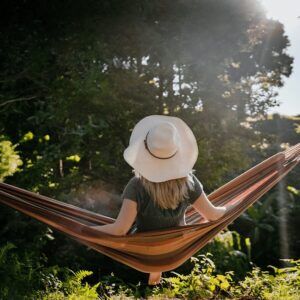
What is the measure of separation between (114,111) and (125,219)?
4.02 m

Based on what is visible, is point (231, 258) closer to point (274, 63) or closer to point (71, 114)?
point (71, 114)

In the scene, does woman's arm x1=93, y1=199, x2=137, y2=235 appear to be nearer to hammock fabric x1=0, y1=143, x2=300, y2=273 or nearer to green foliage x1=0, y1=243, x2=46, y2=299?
hammock fabric x1=0, y1=143, x2=300, y2=273

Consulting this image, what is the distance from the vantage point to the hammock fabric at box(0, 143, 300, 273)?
2.24 meters

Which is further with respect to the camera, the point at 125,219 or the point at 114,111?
the point at 114,111

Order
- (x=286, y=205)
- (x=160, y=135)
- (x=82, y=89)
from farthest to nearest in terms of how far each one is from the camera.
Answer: (x=286, y=205), (x=82, y=89), (x=160, y=135)

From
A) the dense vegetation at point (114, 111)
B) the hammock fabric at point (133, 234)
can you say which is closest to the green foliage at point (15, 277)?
the dense vegetation at point (114, 111)

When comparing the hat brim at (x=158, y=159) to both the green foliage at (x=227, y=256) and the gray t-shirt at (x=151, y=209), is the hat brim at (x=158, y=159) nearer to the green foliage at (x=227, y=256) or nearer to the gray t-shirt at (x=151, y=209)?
the gray t-shirt at (x=151, y=209)

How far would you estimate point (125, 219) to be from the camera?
2.09m

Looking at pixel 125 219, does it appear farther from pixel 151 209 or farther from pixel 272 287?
pixel 272 287

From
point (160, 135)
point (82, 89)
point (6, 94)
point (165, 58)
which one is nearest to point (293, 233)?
point (165, 58)

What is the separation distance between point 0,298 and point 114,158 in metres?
3.02

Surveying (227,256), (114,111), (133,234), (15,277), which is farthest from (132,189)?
(227,256)

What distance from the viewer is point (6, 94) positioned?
17.5ft

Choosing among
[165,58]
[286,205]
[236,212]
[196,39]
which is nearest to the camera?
[236,212]
